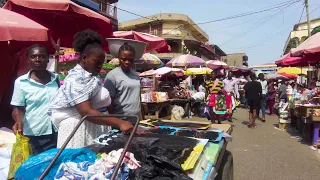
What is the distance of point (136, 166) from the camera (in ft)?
5.13

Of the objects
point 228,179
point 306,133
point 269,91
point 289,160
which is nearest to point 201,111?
point 269,91

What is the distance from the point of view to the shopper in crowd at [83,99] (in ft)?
→ 6.47

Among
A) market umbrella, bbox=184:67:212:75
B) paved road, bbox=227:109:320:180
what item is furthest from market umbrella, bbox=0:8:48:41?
market umbrella, bbox=184:67:212:75

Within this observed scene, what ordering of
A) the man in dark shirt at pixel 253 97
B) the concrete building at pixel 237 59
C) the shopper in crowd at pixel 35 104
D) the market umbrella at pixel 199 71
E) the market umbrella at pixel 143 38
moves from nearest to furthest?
the shopper in crowd at pixel 35 104, the market umbrella at pixel 143 38, the man in dark shirt at pixel 253 97, the market umbrella at pixel 199 71, the concrete building at pixel 237 59

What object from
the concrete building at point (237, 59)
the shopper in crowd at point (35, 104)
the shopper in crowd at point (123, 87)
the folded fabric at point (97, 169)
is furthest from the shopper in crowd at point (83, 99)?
the concrete building at point (237, 59)

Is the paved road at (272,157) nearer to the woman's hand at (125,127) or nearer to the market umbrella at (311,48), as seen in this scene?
the market umbrella at (311,48)

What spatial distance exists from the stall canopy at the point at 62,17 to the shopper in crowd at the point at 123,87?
129 centimetres

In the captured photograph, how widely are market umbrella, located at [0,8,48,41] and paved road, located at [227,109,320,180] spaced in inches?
142

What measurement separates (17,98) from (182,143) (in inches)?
70.5

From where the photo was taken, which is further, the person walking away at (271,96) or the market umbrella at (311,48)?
the person walking away at (271,96)

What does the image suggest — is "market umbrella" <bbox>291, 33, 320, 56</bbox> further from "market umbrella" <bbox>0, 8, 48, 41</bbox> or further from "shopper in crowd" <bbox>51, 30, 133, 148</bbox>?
"market umbrella" <bbox>0, 8, 48, 41</bbox>

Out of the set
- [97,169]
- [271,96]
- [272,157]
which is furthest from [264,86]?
[97,169]

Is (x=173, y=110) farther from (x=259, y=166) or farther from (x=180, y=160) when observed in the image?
(x=180, y=160)

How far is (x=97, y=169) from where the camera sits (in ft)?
4.88
